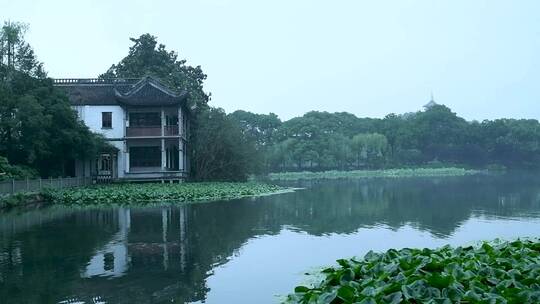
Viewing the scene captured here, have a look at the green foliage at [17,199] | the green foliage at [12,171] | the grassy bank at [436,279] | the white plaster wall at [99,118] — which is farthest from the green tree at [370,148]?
the grassy bank at [436,279]

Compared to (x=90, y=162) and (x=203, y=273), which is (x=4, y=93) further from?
(x=203, y=273)

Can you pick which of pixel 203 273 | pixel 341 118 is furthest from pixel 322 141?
pixel 203 273

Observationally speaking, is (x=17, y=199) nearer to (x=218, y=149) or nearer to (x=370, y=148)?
(x=218, y=149)

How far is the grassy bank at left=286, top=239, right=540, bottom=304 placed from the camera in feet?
18.2

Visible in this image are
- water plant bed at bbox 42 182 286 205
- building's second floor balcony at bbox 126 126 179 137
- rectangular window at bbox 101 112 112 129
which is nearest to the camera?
water plant bed at bbox 42 182 286 205

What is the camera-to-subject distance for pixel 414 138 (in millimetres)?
77938

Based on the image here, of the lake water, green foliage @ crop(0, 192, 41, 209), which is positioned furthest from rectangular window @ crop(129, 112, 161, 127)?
the lake water

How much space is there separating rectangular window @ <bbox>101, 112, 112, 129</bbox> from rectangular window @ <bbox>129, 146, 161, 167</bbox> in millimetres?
1982

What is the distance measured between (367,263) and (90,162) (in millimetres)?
27358

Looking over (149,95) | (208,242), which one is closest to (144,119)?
(149,95)

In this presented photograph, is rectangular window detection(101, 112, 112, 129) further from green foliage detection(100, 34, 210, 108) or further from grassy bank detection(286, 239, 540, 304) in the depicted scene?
grassy bank detection(286, 239, 540, 304)

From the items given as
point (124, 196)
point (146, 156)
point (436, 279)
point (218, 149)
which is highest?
point (218, 149)

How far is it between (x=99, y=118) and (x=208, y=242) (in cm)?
2240

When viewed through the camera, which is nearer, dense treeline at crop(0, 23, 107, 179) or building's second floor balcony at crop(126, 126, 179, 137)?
dense treeline at crop(0, 23, 107, 179)
